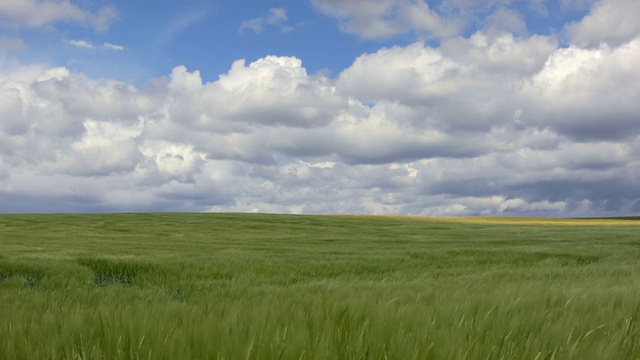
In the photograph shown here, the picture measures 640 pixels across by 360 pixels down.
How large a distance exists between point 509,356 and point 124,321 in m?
1.68

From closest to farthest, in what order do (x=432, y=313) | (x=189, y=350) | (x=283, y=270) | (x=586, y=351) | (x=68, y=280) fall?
(x=189, y=350) < (x=586, y=351) < (x=432, y=313) < (x=68, y=280) < (x=283, y=270)

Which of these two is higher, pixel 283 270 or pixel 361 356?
pixel 361 356

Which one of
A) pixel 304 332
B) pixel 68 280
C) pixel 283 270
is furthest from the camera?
pixel 283 270

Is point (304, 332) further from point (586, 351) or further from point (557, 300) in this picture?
point (557, 300)

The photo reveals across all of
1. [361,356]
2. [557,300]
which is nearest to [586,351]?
[361,356]

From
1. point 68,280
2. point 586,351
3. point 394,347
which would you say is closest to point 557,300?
point 586,351

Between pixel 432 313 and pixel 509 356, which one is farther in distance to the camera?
pixel 432 313

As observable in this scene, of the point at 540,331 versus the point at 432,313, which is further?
the point at 432,313

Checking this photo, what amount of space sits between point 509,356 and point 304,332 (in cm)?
84

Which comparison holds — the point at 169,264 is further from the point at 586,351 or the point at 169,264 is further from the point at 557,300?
the point at 586,351

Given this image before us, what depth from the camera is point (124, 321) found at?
2.34m

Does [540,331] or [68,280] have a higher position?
[540,331]

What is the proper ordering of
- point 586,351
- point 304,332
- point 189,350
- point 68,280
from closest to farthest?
point 189,350
point 304,332
point 586,351
point 68,280

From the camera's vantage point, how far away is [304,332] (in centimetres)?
206
